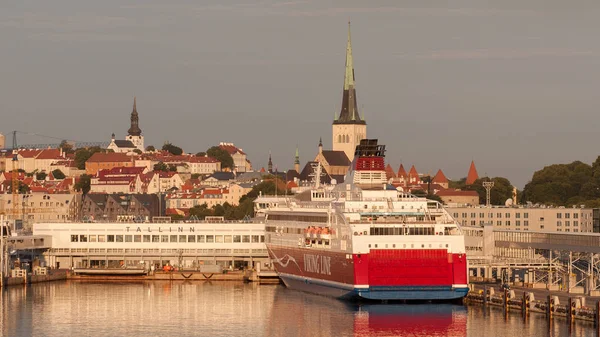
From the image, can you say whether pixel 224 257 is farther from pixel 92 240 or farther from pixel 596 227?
pixel 596 227

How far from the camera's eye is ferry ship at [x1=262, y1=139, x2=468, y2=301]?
7356 cm

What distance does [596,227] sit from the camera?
382 ft

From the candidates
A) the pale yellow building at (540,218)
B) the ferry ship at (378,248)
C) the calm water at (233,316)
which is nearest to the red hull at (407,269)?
the ferry ship at (378,248)

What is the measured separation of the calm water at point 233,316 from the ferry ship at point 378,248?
0.98 meters

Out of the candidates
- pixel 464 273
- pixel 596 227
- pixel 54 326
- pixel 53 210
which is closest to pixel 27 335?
pixel 54 326

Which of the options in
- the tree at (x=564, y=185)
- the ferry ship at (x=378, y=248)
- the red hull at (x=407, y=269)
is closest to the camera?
the red hull at (x=407, y=269)

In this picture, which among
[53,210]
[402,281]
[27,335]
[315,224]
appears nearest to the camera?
[27,335]

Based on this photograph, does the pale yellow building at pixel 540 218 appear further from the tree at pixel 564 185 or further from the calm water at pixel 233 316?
the calm water at pixel 233 316

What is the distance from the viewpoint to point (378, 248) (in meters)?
73.9

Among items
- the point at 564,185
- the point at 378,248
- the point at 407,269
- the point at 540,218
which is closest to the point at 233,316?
the point at 378,248

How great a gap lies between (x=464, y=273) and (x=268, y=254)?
78.9 feet

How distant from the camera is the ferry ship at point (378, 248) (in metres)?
73.6

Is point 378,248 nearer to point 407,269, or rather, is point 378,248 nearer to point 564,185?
point 407,269

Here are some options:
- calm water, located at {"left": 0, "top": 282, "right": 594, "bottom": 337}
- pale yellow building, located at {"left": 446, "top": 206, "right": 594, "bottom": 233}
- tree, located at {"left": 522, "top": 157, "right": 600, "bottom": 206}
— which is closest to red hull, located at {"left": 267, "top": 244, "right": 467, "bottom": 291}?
calm water, located at {"left": 0, "top": 282, "right": 594, "bottom": 337}
